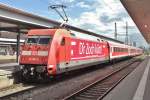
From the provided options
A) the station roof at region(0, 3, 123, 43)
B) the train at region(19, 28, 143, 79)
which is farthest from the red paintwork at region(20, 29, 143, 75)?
the station roof at region(0, 3, 123, 43)

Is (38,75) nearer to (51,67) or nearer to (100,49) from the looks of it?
(51,67)

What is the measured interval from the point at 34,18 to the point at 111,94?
2379 cm

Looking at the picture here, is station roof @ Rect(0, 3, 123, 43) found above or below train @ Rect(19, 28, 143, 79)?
above

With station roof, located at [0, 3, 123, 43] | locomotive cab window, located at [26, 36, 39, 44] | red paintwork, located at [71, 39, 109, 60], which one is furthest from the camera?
station roof, located at [0, 3, 123, 43]

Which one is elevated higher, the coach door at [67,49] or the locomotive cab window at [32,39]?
the locomotive cab window at [32,39]

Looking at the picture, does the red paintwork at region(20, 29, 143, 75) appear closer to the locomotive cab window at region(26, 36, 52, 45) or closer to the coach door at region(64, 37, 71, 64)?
the coach door at region(64, 37, 71, 64)

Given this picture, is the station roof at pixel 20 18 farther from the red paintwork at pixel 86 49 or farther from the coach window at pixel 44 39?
the coach window at pixel 44 39

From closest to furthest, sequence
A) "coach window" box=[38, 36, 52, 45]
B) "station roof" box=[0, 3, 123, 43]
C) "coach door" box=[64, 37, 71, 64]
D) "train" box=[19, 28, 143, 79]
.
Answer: "train" box=[19, 28, 143, 79]
"coach window" box=[38, 36, 52, 45]
"coach door" box=[64, 37, 71, 64]
"station roof" box=[0, 3, 123, 43]

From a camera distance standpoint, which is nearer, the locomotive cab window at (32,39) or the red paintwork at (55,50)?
the red paintwork at (55,50)

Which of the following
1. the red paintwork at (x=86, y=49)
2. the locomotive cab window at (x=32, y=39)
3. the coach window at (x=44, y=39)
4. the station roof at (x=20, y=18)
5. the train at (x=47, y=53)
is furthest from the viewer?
the station roof at (x=20, y=18)

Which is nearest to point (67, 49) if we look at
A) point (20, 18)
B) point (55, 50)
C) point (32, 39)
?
point (55, 50)

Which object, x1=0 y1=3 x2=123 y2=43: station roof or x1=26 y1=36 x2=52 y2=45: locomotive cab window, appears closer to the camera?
x1=26 y1=36 x2=52 y2=45: locomotive cab window

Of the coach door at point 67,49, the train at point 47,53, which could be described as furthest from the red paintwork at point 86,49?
the coach door at point 67,49

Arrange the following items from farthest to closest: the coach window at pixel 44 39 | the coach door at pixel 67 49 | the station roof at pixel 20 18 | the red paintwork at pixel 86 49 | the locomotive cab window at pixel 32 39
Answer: the station roof at pixel 20 18, the red paintwork at pixel 86 49, the coach door at pixel 67 49, the locomotive cab window at pixel 32 39, the coach window at pixel 44 39
